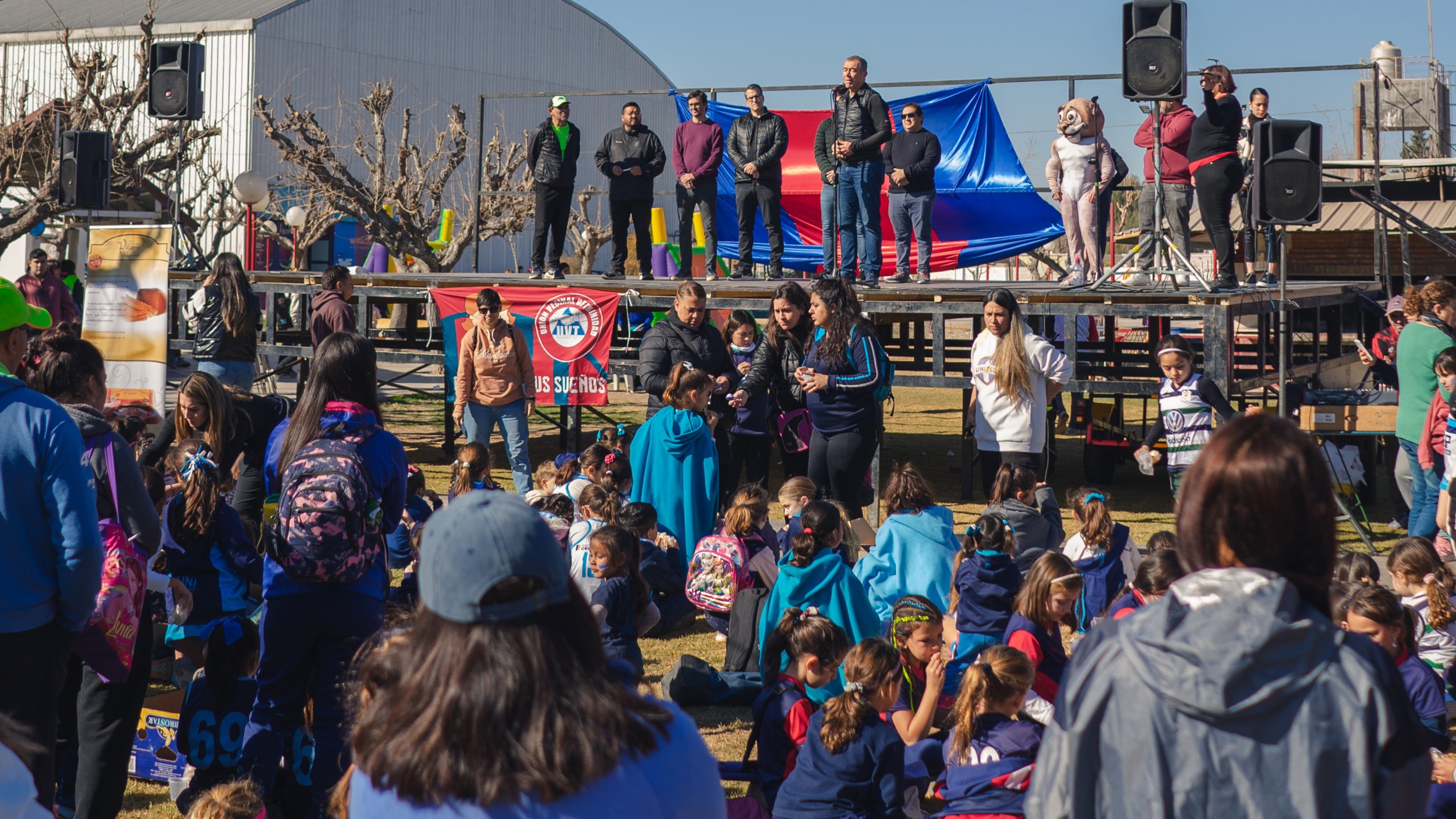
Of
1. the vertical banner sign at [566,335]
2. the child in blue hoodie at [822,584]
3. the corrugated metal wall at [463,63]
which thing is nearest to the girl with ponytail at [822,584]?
the child in blue hoodie at [822,584]

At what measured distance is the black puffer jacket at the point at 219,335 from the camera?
9914mm

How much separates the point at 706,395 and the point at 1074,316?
397 cm

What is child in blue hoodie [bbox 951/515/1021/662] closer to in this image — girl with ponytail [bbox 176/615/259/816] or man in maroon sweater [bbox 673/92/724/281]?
girl with ponytail [bbox 176/615/259/816]

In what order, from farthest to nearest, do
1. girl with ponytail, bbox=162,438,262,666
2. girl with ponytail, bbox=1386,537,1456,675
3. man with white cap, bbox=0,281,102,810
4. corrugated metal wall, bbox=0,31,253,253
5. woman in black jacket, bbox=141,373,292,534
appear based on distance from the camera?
corrugated metal wall, bbox=0,31,253,253, woman in black jacket, bbox=141,373,292,534, girl with ponytail, bbox=1386,537,1456,675, girl with ponytail, bbox=162,438,262,666, man with white cap, bbox=0,281,102,810

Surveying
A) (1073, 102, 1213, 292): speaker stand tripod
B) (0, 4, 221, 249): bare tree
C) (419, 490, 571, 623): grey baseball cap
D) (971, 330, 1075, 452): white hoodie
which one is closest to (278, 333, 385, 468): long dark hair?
(419, 490, 571, 623): grey baseball cap

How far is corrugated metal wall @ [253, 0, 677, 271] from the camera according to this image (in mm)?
34625

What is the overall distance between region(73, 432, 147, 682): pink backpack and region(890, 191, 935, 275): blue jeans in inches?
325

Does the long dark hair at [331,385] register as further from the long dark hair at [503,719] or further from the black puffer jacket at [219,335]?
the black puffer jacket at [219,335]

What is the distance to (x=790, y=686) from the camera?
4270 millimetres

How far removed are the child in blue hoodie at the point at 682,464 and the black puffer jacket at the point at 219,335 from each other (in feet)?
13.6

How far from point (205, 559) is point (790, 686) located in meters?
2.24

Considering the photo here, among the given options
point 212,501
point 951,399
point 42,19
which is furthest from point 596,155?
point 42,19

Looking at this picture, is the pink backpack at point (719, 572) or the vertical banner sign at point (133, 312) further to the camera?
the vertical banner sign at point (133, 312)

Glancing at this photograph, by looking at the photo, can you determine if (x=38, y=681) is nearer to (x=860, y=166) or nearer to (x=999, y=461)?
(x=999, y=461)
